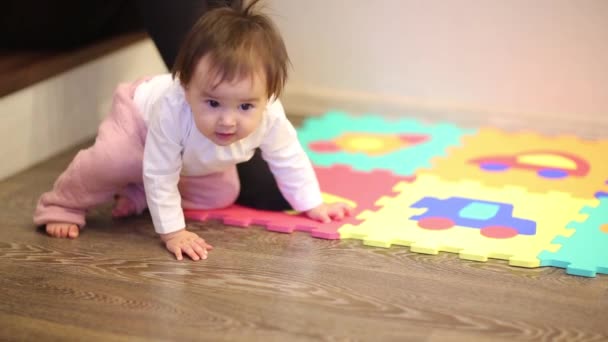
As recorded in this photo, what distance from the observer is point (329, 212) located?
1.54 metres

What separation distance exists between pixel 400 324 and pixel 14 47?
1319mm

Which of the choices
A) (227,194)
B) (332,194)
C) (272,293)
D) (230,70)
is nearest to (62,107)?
(227,194)

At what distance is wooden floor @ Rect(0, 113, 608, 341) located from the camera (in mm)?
1144

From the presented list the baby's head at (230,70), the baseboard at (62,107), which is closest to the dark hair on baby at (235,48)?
the baby's head at (230,70)

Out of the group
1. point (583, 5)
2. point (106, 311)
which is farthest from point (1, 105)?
point (583, 5)

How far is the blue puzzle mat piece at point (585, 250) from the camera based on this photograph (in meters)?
1.32

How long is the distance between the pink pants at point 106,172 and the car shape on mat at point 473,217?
1.27 ft

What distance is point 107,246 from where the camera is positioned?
1443 mm

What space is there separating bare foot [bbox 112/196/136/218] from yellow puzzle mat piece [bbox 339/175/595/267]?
40cm

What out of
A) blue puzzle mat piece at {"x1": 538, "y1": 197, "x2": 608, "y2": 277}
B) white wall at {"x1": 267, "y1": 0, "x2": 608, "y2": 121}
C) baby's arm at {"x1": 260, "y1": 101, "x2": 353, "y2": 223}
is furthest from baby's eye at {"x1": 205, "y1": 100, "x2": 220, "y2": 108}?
white wall at {"x1": 267, "y1": 0, "x2": 608, "y2": 121}

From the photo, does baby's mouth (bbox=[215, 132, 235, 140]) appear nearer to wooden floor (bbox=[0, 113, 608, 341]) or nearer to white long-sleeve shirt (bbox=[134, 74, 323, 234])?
white long-sleeve shirt (bbox=[134, 74, 323, 234])

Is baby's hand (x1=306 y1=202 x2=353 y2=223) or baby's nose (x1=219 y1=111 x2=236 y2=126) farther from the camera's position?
baby's hand (x1=306 y1=202 x2=353 y2=223)

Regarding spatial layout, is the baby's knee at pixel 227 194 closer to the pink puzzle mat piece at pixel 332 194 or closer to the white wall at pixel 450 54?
the pink puzzle mat piece at pixel 332 194

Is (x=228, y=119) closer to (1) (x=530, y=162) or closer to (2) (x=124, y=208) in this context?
(2) (x=124, y=208)
